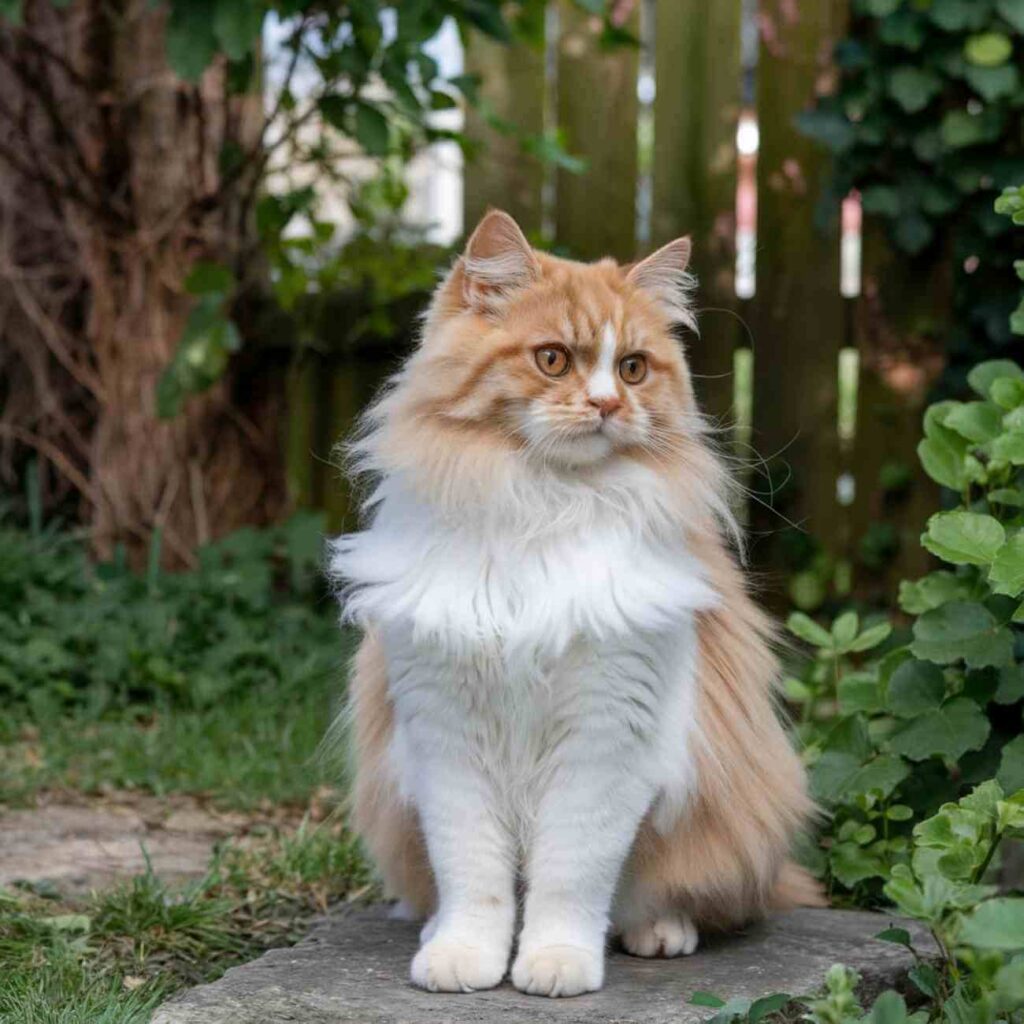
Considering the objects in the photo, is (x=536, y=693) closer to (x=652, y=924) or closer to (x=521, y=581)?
(x=521, y=581)

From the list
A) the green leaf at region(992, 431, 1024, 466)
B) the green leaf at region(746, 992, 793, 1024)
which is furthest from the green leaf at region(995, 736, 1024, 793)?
the green leaf at region(746, 992, 793, 1024)

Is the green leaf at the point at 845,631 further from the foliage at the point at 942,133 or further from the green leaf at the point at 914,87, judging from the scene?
the green leaf at the point at 914,87

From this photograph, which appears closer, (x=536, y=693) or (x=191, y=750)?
(x=536, y=693)

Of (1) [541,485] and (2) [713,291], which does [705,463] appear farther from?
(2) [713,291]

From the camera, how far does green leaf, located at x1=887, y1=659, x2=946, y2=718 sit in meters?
2.94

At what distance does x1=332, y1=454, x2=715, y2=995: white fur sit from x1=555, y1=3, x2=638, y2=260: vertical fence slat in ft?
9.81

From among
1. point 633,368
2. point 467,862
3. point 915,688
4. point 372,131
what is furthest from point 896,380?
point 467,862

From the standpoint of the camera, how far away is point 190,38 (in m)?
3.92

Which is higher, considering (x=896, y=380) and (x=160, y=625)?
(x=896, y=380)

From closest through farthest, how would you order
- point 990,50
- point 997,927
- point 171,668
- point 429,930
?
1. point 997,927
2. point 429,930
3. point 990,50
4. point 171,668

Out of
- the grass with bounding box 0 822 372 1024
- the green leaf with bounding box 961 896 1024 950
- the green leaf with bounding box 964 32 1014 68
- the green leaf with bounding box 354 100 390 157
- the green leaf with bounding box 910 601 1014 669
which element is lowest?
the grass with bounding box 0 822 372 1024

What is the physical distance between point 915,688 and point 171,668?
2.40 metres

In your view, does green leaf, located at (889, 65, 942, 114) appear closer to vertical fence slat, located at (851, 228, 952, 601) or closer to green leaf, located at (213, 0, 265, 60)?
vertical fence slat, located at (851, 228, 952, 601)

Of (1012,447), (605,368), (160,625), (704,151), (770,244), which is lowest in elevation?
(160,625)
